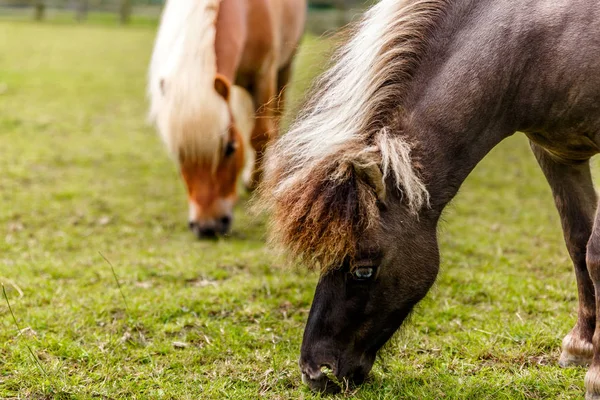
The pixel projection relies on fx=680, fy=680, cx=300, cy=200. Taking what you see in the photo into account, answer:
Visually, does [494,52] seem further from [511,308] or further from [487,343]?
[511,308]

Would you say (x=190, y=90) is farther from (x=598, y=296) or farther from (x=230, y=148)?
(x=598, y=296)

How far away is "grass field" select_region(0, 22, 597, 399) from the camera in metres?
3.00

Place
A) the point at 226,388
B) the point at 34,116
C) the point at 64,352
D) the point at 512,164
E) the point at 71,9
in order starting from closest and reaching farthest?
the point at 226,388 < the point at 64,352 < the point at 512,164 < the point at 34,116 < the point at 71,9

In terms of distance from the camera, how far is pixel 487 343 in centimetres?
338

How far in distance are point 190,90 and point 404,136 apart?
2.65 m

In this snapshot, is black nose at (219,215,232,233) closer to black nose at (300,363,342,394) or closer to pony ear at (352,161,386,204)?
black nose at (300,363,342,394)

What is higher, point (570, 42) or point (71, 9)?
point (570, 42)

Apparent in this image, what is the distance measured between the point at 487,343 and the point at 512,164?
17.0 feet

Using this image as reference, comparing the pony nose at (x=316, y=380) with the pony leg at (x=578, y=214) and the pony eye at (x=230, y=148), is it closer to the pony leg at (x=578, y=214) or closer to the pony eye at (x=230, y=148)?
the pony leg at (x=578, y=214)

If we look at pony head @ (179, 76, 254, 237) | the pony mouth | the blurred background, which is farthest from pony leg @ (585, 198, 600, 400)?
the blurred background

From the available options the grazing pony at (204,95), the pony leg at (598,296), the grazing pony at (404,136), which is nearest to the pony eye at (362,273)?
the grazing pony at (404,136)

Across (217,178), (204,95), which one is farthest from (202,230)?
(204,95)

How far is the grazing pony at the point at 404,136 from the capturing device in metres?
2.56

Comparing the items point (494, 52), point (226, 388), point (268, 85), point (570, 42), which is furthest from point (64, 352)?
point (268, 85)
